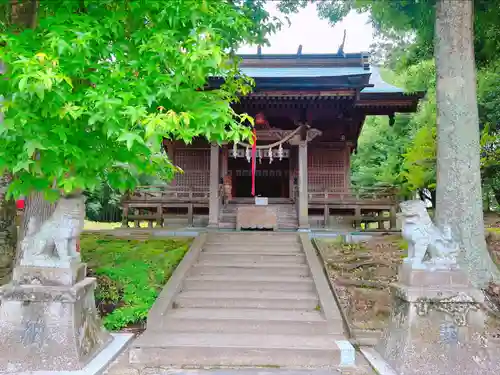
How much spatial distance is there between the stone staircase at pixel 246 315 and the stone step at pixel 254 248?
23 millimetres

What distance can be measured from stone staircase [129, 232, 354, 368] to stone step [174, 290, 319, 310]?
0.05 feet

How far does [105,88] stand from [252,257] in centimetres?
488

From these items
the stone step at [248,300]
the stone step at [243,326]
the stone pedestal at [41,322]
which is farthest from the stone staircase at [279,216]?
the stone pedestal at [41,322]

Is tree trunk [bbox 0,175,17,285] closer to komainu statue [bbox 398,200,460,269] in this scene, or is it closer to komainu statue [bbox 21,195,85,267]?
komainu statue [bbox 21,195,85,267]

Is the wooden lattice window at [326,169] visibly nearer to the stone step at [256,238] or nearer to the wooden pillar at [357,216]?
the wooden pillar at [357,216]

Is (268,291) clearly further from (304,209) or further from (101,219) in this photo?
(101,219)

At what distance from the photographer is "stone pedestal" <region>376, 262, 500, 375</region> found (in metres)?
3.99

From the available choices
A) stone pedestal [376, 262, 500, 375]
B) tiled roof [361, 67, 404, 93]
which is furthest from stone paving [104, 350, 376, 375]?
tiled roof [361, 67, 404, 93]

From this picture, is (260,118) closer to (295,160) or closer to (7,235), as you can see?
(295,160)

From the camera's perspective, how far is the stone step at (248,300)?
18.9 feet

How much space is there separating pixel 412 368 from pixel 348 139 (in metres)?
9.63

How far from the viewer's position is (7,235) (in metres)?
6.85

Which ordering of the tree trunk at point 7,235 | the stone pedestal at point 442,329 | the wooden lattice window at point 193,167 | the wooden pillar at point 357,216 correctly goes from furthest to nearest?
1. the wooden lattice window at point 193,167
2. the wooden pillar at point 357,216
3. the tree trunk at point 7,235
4. the stone pedestal at point 442,329

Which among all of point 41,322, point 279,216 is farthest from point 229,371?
point 279,216
